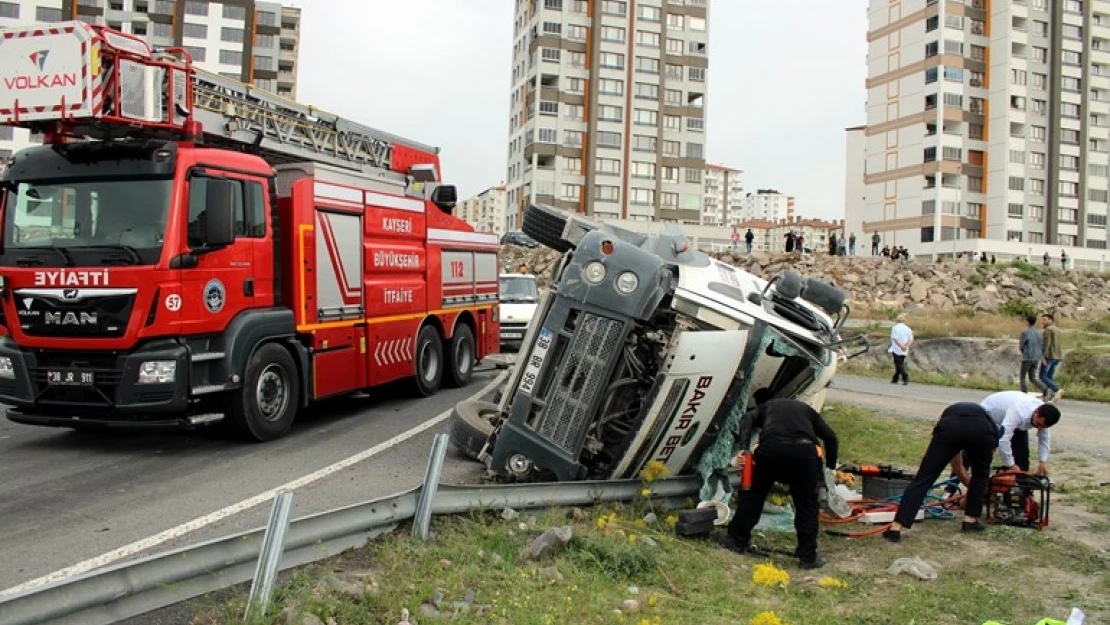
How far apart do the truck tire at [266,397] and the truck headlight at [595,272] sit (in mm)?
3830

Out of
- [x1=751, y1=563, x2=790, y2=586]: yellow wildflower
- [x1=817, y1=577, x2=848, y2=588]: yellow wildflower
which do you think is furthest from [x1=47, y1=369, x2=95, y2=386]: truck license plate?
[x1=817, y1=577, x2=848, y2=588]: yellow wildflower

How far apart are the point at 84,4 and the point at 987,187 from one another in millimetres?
81226

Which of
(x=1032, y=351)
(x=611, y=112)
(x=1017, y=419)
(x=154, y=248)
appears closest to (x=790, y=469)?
(x=1017, y=419)

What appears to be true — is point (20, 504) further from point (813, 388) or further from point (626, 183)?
point (626, 183)

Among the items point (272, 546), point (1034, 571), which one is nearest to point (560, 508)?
point (272, 546)

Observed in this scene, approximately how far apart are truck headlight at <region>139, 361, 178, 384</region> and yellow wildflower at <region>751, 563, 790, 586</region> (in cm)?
527

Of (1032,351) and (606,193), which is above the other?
(606,193)

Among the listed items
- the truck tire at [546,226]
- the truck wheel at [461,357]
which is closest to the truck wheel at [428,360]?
the truck wheel at [461,357]

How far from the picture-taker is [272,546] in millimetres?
4078

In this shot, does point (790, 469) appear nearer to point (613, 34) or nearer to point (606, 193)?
point (606, 193)

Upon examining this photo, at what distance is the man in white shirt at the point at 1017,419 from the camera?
7066 millimetres

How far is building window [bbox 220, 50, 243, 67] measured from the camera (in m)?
82.7

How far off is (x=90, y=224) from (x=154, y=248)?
28.7 inches

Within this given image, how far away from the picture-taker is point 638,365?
21.8 feet
